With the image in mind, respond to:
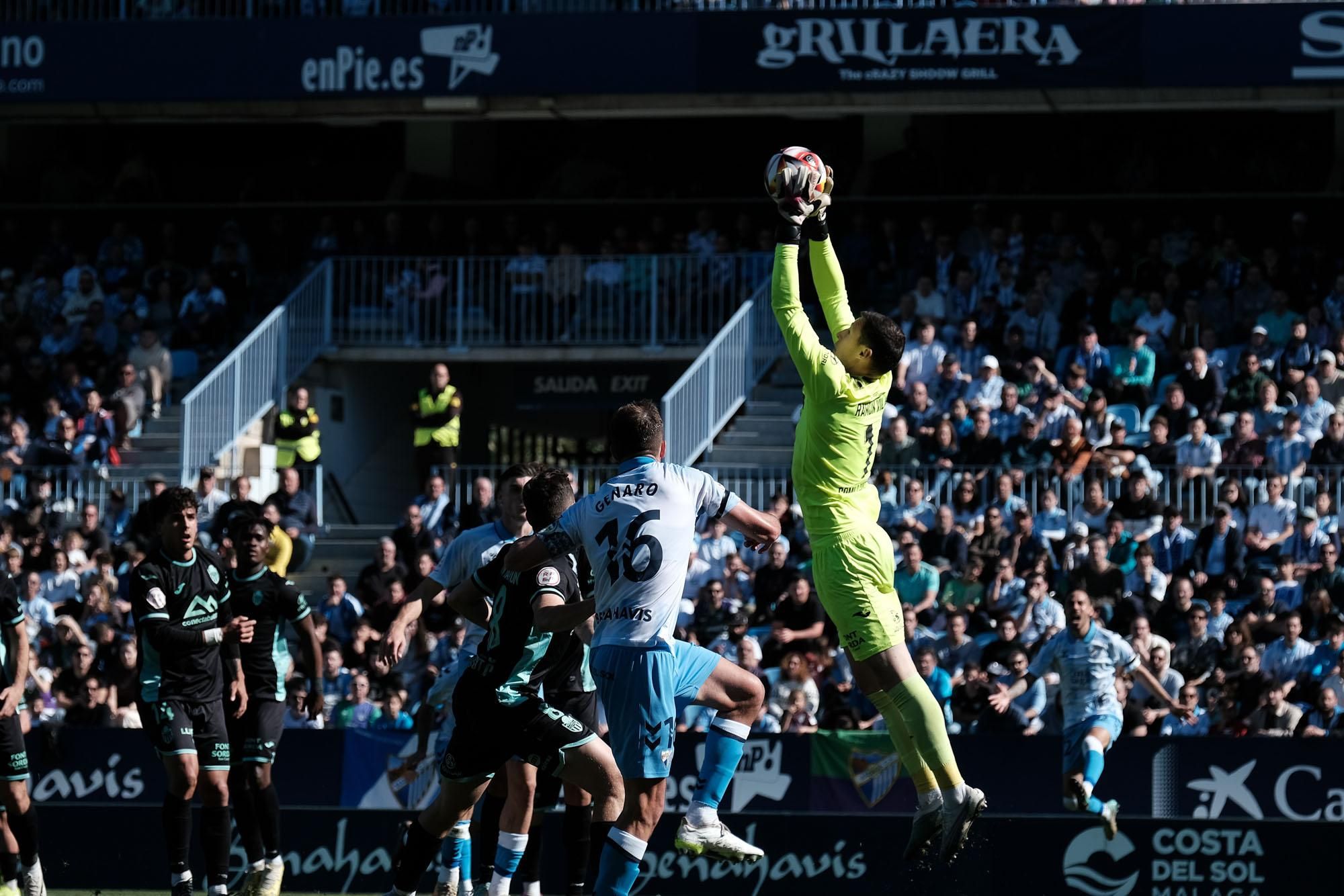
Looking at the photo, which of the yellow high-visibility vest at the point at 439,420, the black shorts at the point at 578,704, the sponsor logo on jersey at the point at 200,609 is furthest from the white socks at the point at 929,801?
the yellow high-visibility vest at the point at 439,420

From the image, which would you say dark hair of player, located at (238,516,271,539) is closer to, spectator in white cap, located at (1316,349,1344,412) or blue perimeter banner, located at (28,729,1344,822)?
blue perimeter banner, located at (28,729,1344,822)

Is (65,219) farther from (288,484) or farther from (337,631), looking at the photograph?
(337,631)

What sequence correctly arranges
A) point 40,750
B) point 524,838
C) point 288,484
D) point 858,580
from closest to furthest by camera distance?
point 858,580
point 524,838
point 40,750
point 288,484

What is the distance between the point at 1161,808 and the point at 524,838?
6968 mm

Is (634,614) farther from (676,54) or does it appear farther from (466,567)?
(676,54)

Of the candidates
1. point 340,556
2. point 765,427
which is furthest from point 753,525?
point 340,556

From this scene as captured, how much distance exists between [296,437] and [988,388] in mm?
7233

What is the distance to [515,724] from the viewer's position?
8984mm

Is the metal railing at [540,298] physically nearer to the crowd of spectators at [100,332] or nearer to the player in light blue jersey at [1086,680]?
the crowd of spectators at [100,332]

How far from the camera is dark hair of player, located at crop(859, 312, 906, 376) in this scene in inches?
351

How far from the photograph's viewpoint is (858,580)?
8.95 meters

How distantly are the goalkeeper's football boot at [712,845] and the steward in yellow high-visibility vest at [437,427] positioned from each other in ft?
42.3

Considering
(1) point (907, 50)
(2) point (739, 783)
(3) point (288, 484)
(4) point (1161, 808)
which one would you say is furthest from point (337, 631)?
(1) point (907, 50)

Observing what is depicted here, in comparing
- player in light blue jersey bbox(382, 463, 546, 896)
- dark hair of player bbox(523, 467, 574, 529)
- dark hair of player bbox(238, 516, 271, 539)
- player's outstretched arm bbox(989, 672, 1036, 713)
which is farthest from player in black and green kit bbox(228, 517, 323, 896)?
player's outstretched arm bbox(989, 672, 1036, 713)
